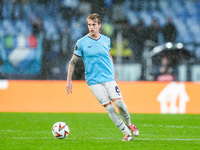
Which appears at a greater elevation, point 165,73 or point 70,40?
point 70,40

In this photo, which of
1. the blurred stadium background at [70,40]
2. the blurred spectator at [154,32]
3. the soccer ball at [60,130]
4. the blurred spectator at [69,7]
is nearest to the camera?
the soccer ball at [60,130]

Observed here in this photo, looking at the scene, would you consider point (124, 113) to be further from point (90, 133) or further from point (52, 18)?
point (52, 18)

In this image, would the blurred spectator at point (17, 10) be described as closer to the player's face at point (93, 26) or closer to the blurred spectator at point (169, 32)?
the blurred spectator at point (169, 32)

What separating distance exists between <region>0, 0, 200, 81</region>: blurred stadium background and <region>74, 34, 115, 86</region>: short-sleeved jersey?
682cm

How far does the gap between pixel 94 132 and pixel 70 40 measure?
23.5 ft

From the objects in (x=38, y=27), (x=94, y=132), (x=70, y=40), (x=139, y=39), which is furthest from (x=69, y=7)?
(x=94, y=132)

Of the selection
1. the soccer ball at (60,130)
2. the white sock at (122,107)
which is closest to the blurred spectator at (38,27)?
the soccer ball at (60,130)

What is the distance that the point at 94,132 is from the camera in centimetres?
890

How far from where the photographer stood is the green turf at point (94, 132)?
6957mm

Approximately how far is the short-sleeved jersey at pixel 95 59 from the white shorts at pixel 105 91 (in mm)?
71

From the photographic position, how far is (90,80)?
298 inches

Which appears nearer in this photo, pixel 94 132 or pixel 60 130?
pixel 60 130

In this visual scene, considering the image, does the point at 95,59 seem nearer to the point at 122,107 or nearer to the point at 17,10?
the point at 122,107

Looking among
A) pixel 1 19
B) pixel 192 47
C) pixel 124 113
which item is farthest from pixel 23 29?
pixel 124 113
